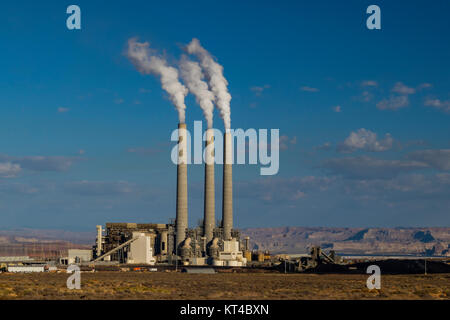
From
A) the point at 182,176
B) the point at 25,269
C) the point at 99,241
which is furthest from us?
the point at 99,241

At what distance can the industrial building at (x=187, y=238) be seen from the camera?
128m

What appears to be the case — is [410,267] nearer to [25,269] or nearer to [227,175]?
[227,175]

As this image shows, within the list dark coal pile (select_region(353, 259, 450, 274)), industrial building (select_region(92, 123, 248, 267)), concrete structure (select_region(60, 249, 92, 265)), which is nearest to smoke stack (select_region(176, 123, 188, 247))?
industrial building (select_region(92, 123, 248, 267))

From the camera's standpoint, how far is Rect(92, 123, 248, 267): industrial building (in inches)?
5030

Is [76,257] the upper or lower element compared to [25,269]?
lower

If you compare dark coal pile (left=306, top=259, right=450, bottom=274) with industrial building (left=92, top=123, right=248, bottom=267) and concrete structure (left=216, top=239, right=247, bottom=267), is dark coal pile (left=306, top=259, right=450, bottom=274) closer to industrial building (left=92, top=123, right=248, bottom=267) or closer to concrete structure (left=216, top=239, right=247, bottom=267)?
concrete structure (left=216, top=239, right=247, bottom=267)

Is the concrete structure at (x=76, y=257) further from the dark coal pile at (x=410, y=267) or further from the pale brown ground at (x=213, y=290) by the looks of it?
the pale brown ground at (x=213, y=290)

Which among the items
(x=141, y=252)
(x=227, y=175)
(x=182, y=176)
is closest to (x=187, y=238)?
(x=141, y=252)

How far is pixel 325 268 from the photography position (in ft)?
356

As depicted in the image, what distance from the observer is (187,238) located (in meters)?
134

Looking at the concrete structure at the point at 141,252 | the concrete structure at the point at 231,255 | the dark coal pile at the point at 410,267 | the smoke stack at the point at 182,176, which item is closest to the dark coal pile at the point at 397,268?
the dark coal pile at the point at 410,267

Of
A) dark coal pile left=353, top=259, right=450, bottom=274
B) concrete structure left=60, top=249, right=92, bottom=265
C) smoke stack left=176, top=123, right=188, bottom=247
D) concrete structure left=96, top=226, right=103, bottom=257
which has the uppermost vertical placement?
smoke stack left=176, top=123, right=188, bottom=247
